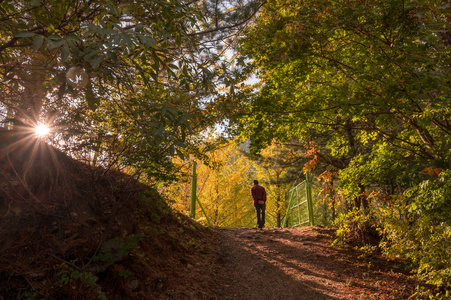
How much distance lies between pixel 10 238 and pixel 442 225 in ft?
19.2

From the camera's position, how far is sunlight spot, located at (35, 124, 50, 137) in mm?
3754

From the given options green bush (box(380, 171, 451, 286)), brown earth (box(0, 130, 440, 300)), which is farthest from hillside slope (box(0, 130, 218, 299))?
green bush (box(380, 171, 451, 286))

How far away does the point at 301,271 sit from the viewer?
5.80 m

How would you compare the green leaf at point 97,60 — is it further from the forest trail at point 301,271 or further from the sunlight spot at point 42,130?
the forest trail at point 301,271

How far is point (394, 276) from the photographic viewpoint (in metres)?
5.45

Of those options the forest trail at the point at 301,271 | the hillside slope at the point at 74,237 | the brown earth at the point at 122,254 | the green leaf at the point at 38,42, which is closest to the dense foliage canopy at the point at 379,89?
the forest trail at the point at 301,271

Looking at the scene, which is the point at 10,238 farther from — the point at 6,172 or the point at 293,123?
the point at 293,123

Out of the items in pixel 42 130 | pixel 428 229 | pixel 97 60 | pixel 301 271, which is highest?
pixel 42 130

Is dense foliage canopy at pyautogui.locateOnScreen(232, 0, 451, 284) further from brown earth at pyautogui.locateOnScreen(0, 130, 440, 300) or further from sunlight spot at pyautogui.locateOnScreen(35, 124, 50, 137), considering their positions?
sunlight spot at pyautogui.locateOnScreen(35, 124, 50, 137)

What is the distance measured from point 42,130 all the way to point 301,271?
5537 millimetres

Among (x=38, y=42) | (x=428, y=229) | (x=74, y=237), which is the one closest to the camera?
(x=38, y=42)

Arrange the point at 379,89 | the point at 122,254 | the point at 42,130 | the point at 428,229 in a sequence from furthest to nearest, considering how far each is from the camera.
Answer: the point at 379,89, the point at 428,229, the point at 42,130, the point at 122,254

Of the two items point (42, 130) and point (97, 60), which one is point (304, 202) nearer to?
point (42, 130)

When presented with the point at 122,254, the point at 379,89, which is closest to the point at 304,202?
the point at 379,89
